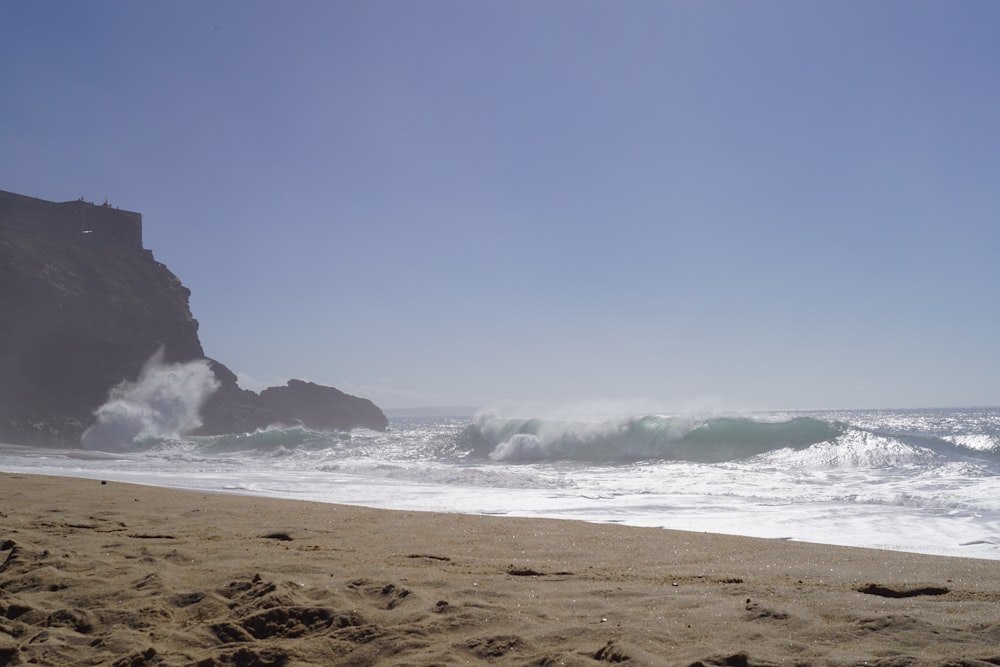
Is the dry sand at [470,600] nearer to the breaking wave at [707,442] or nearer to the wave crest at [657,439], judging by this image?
the breaking wave at [707,442]

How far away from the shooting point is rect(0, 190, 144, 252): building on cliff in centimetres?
4481

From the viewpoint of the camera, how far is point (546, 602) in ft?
10.1

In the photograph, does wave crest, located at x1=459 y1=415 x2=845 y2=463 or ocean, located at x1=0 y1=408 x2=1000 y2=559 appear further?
wave crest, located at x1=459 y1=415 x2=845 y2=463

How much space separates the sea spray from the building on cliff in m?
10.8

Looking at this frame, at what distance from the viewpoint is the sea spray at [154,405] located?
38156 millimetres

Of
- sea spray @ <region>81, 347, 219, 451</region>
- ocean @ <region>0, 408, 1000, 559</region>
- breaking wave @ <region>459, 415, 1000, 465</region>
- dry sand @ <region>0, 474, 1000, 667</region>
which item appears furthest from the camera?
sea spray @ <region>81, 347, 219, 451</region>

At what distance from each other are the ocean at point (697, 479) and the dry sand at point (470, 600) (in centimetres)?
194

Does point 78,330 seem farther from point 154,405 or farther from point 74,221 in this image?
point 74,221

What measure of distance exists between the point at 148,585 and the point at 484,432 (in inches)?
888

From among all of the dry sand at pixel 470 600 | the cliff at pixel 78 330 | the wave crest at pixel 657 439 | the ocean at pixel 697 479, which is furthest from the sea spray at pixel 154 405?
the dry sand at pixel 470 600

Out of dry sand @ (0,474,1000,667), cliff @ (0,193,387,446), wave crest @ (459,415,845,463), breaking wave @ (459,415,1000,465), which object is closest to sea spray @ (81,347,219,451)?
cliff @ (0,193,387,446)

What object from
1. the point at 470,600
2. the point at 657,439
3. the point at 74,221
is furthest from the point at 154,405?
the point at 470,600

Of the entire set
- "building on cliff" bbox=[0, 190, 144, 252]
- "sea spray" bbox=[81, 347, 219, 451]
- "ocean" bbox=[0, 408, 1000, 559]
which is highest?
"building on cliff" bbox=[0, 190, 144, 252]

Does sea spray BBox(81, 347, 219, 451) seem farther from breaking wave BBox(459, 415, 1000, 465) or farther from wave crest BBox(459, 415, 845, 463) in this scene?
wave crest BBox(459, 415, 845, 463)
